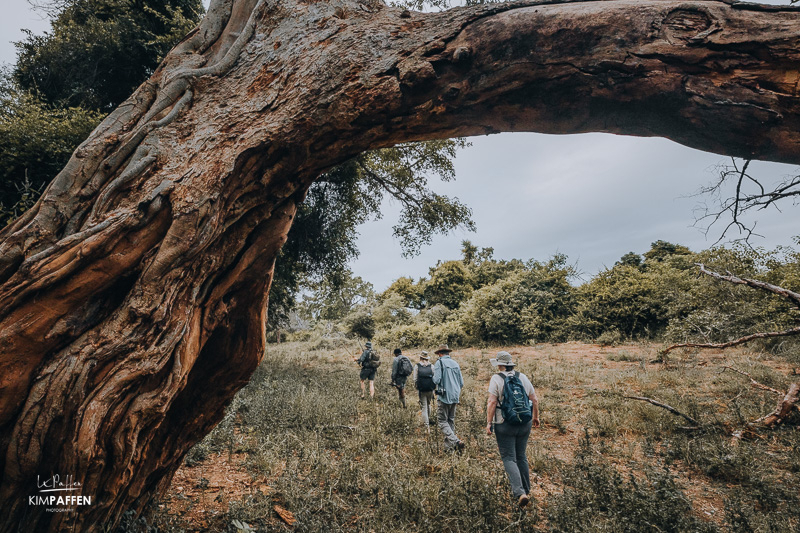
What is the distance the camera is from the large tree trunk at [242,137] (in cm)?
200

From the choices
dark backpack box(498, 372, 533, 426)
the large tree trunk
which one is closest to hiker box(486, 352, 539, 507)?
dark backpack box(498, 372, 533, 426)

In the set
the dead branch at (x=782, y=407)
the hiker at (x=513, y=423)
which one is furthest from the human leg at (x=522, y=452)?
the dead branch at (x=782, y=407)

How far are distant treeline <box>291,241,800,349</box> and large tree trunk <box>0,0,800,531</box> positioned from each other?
705 centimetres

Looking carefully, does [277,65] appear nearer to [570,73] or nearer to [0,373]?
[570,73]

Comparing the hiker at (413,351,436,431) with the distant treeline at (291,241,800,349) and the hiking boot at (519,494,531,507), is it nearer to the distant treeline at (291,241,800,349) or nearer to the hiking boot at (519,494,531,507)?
the hiking boot at (519,494,531,507)

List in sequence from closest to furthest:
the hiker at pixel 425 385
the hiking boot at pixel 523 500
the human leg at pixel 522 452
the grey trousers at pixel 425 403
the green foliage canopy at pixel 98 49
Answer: the hiking boot at pixel 523 500 → the human leg at pixel 522 452 → the grey trousers at pixel 425 403 → the hiker at pixel 425 385 → the green foliage canopy at pixel 98 49

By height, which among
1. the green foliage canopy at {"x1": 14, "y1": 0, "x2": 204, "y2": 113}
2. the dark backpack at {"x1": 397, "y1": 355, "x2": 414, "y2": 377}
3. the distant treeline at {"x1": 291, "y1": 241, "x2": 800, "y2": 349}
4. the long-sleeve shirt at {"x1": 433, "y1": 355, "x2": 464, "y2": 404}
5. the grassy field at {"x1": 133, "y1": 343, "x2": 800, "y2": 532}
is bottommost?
the grassy field at {"x1": 133, "y1": 343, "x2": 800, "y2": 532}

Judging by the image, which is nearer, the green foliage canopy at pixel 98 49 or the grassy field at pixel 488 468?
the grassy field at pixel 488 468

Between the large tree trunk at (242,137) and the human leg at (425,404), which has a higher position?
the large tree trunk at (242,137)

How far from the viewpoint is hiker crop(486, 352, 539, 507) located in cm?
414

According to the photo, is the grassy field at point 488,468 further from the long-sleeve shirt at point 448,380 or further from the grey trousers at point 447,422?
the long-sleeve shirt at point 448,380

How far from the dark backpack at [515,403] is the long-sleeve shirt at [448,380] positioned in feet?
5.79

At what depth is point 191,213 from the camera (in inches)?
98.2

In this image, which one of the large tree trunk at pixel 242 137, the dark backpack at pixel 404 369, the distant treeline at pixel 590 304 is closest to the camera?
the large tree trunk at pixel 242 137
